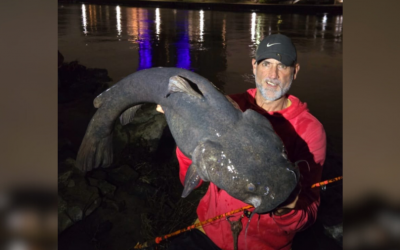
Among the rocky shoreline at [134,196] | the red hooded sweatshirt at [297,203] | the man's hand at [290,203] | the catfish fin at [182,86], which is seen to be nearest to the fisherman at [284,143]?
the red hooded sweatshirt at [297,203]

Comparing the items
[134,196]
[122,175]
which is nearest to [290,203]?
[134,196]

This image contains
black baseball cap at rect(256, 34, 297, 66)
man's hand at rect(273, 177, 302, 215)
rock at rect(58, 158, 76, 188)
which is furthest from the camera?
rock at rect(58, 158, 76, 188)

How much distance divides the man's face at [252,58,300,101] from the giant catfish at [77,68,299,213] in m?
0.52

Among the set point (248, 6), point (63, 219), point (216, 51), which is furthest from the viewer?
point (248, 6)

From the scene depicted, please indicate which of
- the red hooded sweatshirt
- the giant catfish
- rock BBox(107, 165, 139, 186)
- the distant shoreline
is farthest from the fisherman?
the distant shoreline

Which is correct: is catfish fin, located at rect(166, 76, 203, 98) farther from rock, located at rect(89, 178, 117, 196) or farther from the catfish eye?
rock, located at rect(89, 178, 117, 196)

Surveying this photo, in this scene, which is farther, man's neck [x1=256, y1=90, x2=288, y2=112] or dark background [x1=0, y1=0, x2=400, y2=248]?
man's neck [x1=256, y1=90, x2=288, y2=112]

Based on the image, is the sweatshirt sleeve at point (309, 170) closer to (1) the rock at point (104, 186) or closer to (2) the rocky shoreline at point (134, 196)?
(2) the rocky shoreline at point (134, 196)

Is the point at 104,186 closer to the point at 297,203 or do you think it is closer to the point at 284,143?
the point at 284,143

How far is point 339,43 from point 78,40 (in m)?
9.58

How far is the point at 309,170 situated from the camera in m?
1.90

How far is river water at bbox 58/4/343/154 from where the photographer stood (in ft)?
23.7

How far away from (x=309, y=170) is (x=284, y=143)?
259 millimetres

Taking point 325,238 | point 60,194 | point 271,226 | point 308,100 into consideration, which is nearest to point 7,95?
point 271,226
